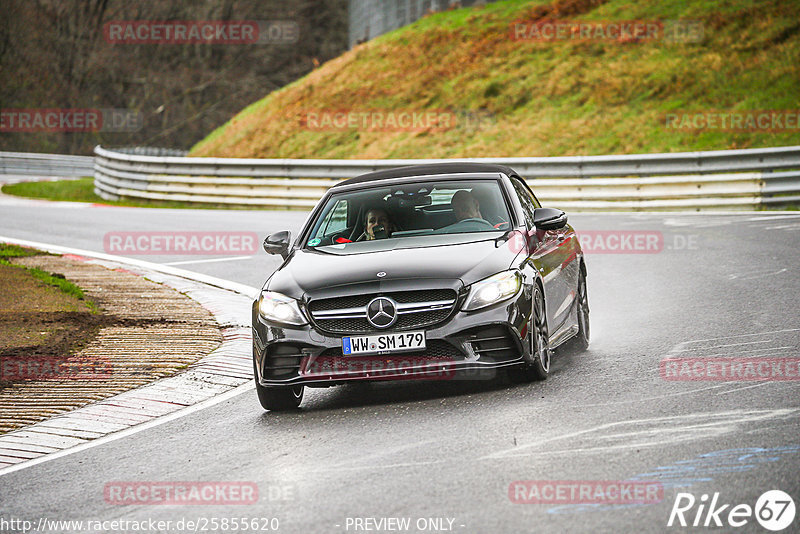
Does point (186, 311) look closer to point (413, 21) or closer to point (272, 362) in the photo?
point (272, 362)

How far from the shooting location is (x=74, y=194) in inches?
1332

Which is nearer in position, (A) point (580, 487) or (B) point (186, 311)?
(A) point (580, 487)

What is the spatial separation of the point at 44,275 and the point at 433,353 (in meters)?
8.24

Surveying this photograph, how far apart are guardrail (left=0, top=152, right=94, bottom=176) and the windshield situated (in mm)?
40948

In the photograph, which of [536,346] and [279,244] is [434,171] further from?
[536,346]

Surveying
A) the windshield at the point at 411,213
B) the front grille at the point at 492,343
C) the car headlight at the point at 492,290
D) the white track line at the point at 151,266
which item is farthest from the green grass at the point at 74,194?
the front grille at the point at 492,343

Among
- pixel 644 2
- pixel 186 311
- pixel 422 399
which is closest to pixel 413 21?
pixel 644 2

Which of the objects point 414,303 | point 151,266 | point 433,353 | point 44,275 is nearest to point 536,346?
point 433,353

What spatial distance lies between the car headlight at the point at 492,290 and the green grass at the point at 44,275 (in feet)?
18.7

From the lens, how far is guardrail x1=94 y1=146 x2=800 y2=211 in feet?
67.7

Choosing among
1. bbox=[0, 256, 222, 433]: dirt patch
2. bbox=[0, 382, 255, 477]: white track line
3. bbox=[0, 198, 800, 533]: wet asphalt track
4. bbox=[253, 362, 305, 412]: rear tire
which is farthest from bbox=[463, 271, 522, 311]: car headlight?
bbox=[0, 256, 222, 433]: dirt patch

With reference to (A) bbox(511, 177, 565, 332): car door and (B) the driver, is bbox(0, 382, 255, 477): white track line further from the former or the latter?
(A) bbox(511, 177, 565, 332): car door

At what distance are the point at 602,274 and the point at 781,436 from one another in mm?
7827

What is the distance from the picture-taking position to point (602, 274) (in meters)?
13.7
